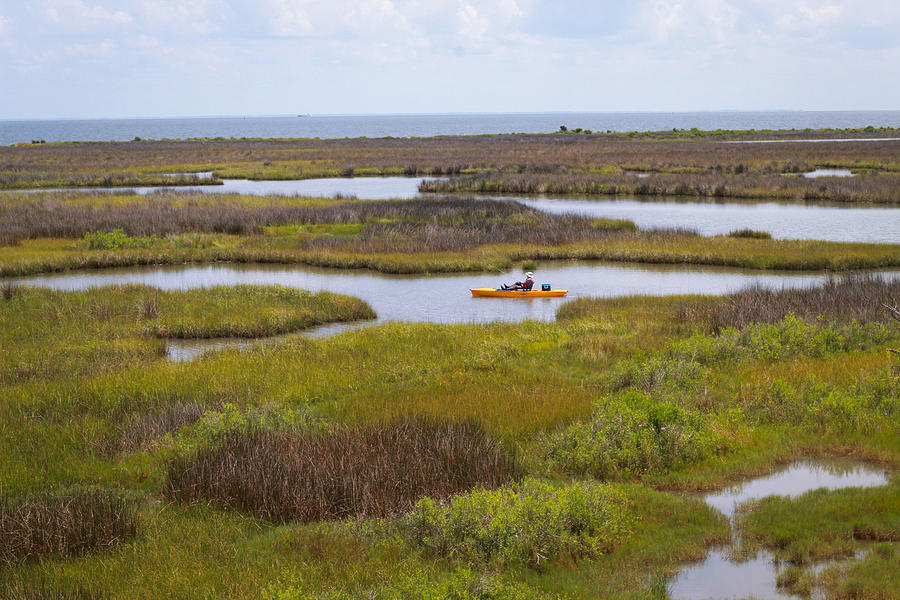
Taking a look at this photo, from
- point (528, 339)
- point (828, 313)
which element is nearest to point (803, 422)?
point (528, 339)

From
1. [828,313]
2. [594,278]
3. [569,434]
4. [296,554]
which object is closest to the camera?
[296,554]

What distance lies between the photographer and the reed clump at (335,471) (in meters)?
9.57

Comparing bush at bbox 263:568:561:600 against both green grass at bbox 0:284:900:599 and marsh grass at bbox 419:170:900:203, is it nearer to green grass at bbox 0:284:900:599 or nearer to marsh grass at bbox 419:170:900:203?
green grass at bbox 0:284:900:599

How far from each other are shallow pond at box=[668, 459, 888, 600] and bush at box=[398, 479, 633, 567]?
37.0 inches

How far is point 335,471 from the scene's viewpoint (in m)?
10.0

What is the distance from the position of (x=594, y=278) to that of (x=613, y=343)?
37.2 feet

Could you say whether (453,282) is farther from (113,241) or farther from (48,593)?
(48,593)

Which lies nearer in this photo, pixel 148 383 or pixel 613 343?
pixel 148 383

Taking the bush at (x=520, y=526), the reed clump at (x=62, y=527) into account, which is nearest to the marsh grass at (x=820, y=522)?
the bush at (x=520, y=526)

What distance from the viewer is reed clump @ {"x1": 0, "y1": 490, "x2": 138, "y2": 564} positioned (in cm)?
829

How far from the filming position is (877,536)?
8.52m

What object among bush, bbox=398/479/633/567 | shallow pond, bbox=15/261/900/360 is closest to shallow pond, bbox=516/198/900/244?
shallow pond, bbox=15/261/900/360

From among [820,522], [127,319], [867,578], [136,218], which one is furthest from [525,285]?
[136,218]

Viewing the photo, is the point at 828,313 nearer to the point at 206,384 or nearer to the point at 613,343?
the point at 613,343
